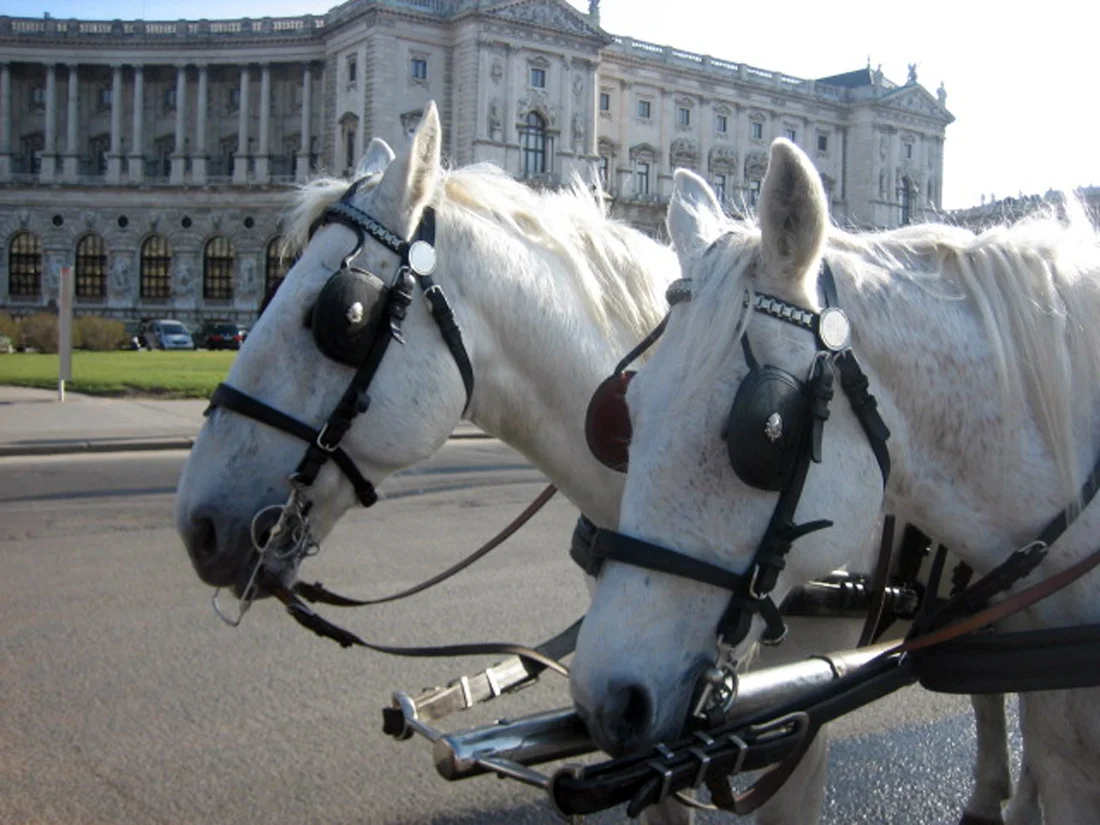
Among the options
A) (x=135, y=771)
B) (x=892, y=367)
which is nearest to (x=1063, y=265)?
(x=892, y=367)

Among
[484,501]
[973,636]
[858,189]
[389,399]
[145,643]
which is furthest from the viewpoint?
[858,189]

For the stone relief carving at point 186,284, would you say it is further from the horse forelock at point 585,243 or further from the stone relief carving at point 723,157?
the horse forelock at point 585,243

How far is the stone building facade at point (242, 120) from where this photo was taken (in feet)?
191

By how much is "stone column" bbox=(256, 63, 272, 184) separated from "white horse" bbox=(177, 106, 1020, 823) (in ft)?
202

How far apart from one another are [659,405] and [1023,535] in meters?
0.74

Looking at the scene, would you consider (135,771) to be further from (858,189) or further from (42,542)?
(858,189)

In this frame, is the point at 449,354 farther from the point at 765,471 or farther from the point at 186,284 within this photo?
the point at 186,284

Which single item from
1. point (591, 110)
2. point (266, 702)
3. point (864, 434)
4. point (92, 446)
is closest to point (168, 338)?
point (591, 110)

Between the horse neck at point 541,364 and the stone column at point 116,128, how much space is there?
6431cm

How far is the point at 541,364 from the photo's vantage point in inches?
106

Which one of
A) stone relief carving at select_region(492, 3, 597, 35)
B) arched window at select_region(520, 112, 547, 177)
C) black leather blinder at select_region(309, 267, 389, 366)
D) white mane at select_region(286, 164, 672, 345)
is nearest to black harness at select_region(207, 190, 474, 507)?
black leather blinder at select_region(309, 267, 389, 366)

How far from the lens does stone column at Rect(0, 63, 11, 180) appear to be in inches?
2414

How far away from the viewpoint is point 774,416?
161 centimetres

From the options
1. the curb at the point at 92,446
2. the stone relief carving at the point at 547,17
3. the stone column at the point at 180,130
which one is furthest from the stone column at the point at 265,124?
the curb at the point at 92,446
